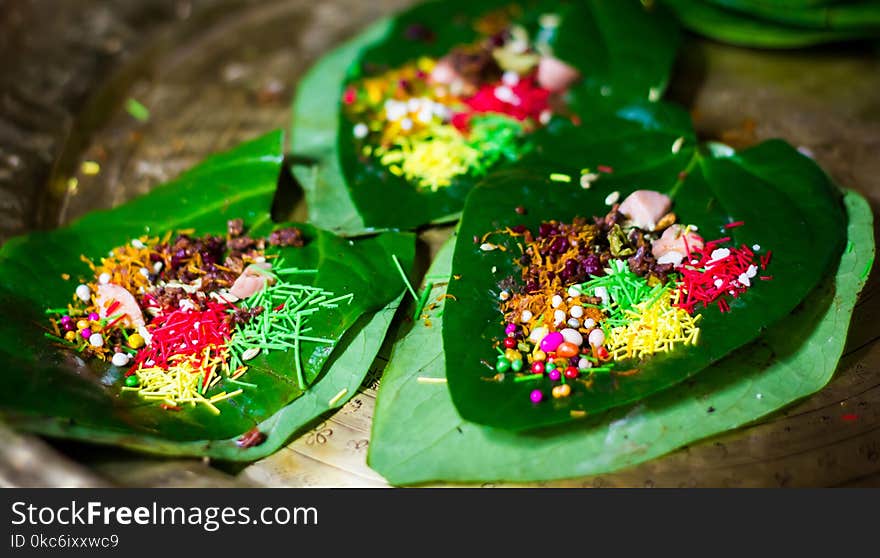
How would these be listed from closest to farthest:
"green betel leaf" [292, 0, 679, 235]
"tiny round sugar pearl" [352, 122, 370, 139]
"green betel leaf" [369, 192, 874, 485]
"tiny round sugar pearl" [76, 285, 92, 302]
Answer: "green betel leaf" [369, 192, 874, 485] → "tiny round sugar pearl" [76, 285, 92, 302] → "green betel leaf" [292, 0, 679, 235] → "tiny round sugar pearl" [352, 122, 370, 139]

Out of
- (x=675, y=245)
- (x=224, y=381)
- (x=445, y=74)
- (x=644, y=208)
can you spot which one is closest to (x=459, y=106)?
(x=445, y=74)

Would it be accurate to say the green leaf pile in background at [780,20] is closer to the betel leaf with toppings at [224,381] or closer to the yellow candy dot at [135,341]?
the betel leaf with toppings at [224,381]

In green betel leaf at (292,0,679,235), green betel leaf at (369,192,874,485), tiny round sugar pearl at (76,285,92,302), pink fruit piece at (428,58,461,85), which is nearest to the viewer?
green betel leaf at (369,192,874,485)

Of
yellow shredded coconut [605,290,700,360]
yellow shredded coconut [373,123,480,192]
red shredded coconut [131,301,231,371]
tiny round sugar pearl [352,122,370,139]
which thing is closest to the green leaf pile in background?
yellow shredded coconut [373,123,480,192]

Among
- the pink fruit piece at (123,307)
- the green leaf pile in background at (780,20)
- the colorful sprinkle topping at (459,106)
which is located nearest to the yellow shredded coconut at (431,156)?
the colorful sprinkle topping at (459,106)

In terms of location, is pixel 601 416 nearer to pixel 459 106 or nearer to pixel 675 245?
pixel 675 245

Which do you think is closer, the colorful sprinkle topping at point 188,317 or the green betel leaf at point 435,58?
the colorful sprinkle topping at point 188,317

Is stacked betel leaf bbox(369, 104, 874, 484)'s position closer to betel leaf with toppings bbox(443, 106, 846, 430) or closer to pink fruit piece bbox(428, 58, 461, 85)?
betel leaf with toppings bbox(443, 106, 846, 430)
